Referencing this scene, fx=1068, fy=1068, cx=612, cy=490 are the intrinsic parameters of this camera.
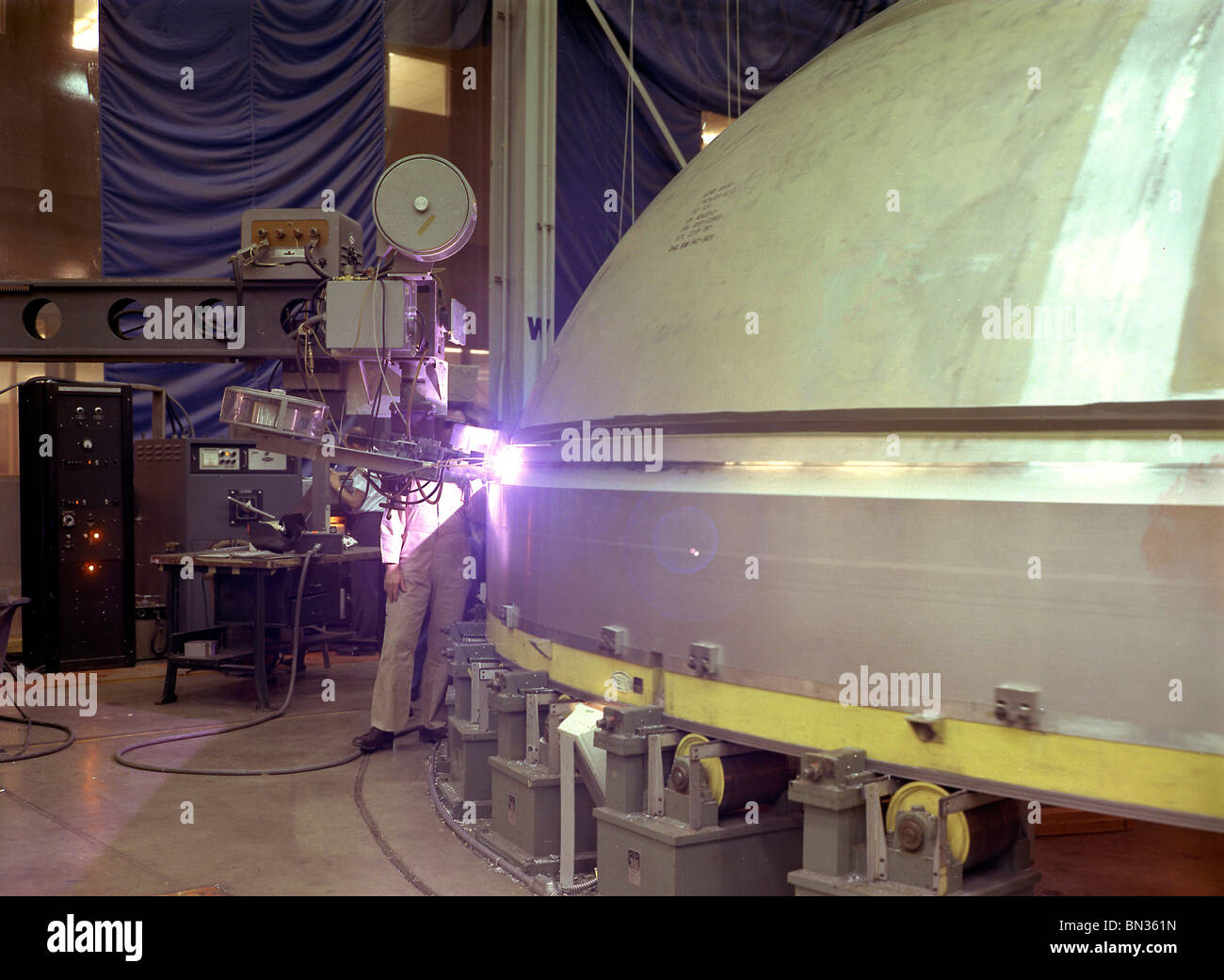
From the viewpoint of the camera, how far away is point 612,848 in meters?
3.05

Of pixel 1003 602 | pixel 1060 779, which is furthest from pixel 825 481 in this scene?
pixel 1060 779

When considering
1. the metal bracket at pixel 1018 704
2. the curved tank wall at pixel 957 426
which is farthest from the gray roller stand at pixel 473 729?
the metal bracket at pixel 1018 704

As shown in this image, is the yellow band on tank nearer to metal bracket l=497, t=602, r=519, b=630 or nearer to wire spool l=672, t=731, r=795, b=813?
wire spool l=672, t=731, r=795, b=813

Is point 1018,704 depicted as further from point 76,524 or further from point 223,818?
point 76,524

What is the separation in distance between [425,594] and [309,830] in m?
1.40

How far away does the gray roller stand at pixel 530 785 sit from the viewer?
3.49 metres

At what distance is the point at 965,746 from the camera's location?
2.46 meters

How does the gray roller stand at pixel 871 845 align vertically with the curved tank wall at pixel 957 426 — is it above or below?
below

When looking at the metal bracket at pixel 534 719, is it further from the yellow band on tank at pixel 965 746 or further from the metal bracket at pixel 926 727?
the metal bracket at pixel 926 727

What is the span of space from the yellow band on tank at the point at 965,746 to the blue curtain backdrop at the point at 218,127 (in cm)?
619

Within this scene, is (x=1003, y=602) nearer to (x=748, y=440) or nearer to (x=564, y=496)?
(x=748, y=440)

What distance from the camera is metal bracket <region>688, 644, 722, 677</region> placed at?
292 centimetres

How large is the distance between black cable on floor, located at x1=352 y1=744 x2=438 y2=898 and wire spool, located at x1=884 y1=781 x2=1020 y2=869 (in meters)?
1.59

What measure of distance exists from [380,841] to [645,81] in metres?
5.33
